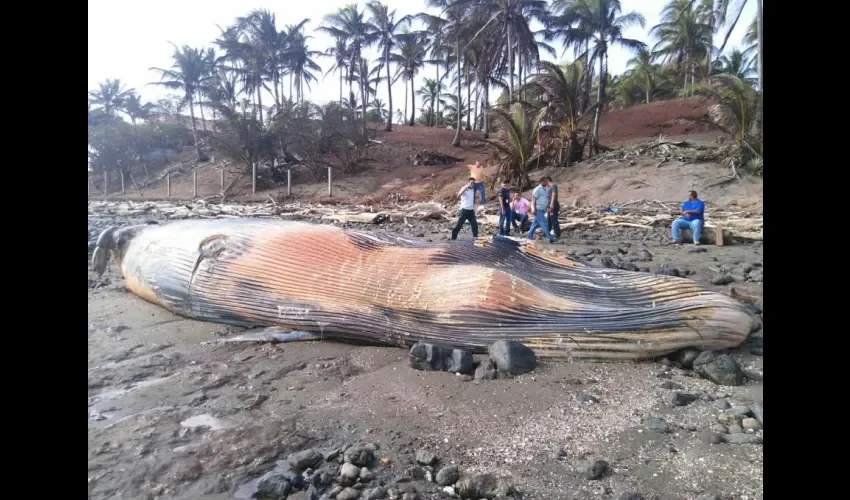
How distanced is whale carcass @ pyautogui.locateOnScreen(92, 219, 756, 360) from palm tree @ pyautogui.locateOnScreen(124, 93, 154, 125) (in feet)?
3.35

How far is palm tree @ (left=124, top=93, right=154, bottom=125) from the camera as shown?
96.7 inches

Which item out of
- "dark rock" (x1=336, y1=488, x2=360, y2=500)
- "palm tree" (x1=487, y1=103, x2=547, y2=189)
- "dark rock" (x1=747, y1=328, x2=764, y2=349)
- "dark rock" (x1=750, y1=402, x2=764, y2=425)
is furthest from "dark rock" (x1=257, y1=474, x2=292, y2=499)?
Result: "palm tree" (x1=487, y1=103, x2=547, y2=189)

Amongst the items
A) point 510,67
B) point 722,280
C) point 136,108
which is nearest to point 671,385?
point 722,280

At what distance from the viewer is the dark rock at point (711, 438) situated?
1965mm

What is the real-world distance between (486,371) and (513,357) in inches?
6.7

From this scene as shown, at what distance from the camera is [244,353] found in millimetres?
2994

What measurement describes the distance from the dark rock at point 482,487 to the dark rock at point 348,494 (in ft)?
1.23

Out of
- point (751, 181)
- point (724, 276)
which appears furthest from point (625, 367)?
point (751, 181)

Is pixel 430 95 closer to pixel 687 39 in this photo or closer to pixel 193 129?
pixel 687 39

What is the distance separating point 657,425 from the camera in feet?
6.89

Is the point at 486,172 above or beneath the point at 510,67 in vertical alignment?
beneath
